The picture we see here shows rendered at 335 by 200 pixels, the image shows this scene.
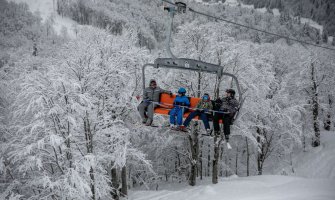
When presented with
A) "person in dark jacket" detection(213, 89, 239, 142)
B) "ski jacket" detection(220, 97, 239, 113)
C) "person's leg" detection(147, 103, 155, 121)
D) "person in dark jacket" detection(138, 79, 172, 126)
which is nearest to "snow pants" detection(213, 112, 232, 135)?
"person in dark jacket" detection(213, 89, 239, 142)

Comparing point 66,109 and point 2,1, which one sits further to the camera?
point 2,1

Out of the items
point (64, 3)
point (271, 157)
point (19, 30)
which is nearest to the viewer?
point (271, 157)

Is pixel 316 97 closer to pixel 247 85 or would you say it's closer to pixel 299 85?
pixel 299 85

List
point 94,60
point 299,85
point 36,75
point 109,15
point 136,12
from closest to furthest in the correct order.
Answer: point 36,75
point 94,60
point 299,85
point 109,15
point 136,12

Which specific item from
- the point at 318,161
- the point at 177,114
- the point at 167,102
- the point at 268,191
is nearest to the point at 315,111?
the point at 318,161

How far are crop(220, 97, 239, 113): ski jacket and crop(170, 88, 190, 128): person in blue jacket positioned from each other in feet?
4.46

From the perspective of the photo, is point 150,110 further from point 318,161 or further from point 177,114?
point 318,161

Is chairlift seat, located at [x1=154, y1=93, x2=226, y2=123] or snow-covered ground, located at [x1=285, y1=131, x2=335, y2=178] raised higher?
chairlift seat, located at [x1=154, y1=93, x2=226, y2=123]

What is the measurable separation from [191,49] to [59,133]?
9047 mm

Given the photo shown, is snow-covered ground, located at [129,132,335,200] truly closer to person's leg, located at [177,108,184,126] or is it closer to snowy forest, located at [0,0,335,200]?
snowy forest, located at [0,0,335,200]

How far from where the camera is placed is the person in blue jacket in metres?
10.6

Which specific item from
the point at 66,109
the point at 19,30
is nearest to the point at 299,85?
the point at 66,109

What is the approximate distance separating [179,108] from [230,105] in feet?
6.38

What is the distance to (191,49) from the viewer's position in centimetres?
1742
